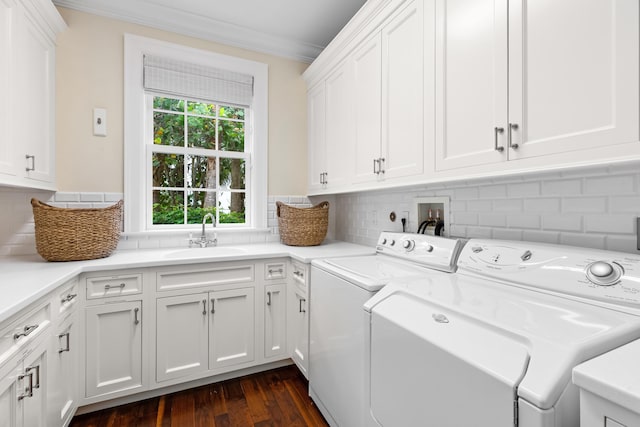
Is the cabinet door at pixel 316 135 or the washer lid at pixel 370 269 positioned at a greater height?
the cabinet door at pixel 316 135

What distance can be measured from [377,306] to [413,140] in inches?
34.8

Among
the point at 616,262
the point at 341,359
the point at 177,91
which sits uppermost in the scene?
the point at 177,91

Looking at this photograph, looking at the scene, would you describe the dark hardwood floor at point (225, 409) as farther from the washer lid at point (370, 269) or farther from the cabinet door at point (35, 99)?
the cabinet door at point (35, 99)

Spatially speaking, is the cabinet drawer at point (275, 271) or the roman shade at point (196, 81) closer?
the cabinet drawer at point (275, 271)

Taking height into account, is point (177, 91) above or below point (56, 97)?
above

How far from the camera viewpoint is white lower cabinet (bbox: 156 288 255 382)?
1.89 metres

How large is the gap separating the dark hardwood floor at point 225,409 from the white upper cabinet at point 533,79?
5.35 feet

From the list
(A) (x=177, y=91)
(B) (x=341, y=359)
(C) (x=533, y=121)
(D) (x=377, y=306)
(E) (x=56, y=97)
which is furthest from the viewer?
(A) (x=177, y=91)

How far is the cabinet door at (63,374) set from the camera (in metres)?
1.38

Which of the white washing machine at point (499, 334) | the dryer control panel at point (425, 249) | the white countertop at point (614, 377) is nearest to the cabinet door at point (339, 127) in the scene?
the dryer control panel at point (425, 249)

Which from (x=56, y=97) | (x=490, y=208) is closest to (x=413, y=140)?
(x=490, y=208)

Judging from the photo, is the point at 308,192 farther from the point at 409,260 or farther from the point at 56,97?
the point at 56,97

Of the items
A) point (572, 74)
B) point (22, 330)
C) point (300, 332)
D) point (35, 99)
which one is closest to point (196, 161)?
point (35, 99)

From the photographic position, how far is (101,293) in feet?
5.69
